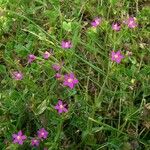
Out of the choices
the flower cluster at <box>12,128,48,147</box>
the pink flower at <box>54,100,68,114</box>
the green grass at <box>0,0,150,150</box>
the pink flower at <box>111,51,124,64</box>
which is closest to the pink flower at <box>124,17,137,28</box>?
the green grass at <box>0,0,150,150</box>

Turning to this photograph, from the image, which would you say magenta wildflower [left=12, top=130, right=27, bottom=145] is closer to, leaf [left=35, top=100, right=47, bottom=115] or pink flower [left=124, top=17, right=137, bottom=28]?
leaf [left=35, top=100, right=47, bottom=115]

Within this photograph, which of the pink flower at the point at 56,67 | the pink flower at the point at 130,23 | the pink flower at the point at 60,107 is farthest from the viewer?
the pink flower at the point at 130,23

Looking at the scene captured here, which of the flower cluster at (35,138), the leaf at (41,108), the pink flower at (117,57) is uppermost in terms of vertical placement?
the pink flower at (117,57)

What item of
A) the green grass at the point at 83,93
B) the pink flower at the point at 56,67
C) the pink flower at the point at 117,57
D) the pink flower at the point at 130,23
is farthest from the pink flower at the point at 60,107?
the pink flower at the point at 130,23

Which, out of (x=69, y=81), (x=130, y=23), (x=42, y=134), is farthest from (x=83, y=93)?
(x=130, y=23)

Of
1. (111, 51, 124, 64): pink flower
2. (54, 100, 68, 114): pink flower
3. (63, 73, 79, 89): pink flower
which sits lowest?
(54, 100, 68, 114): pink flower

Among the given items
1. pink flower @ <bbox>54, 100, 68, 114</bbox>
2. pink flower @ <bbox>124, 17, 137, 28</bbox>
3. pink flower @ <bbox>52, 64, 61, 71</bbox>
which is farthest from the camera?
pink flower @ <bbox>124, 17, 137, 28</bbox>

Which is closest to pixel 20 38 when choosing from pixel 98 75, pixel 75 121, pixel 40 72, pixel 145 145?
pixel 40 72

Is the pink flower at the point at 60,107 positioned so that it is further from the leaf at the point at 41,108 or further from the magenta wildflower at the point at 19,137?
the magenta wildflower at the point at 19,137
